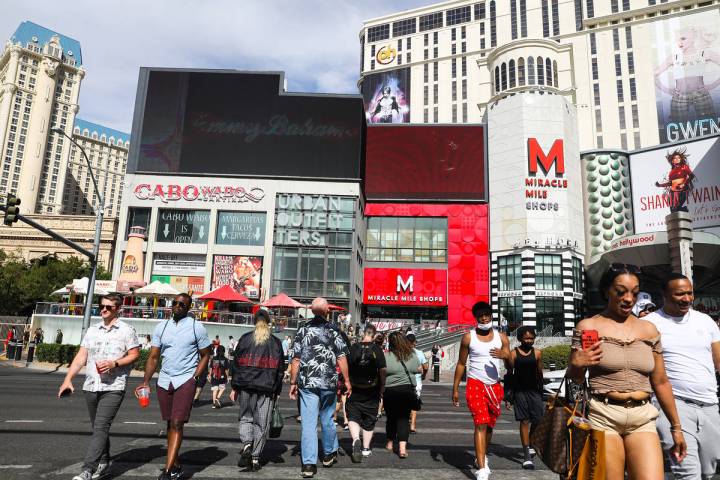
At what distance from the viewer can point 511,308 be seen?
46219 millimetres

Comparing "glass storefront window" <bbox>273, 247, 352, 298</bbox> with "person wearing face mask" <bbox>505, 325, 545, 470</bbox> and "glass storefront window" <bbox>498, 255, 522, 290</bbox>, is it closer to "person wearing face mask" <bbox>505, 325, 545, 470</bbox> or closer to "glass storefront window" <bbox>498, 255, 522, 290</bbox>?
"glass storefront window" <bbox>498, 255, 522, 290</bbox>

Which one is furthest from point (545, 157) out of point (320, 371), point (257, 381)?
point (257, 381)

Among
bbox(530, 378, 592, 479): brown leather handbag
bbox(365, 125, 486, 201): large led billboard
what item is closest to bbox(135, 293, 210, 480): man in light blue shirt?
bbox(530, 378, 592, 479): brown leather handbag

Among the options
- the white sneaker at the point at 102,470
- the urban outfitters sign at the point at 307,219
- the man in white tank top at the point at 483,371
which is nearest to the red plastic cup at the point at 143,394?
the white sneaker at the point at 102,470

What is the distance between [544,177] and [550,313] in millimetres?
12897

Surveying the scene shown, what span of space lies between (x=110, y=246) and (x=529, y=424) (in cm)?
8684

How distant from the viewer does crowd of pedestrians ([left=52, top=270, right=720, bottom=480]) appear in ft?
10.8

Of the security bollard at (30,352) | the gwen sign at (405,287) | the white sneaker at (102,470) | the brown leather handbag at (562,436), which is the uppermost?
the gwen sign at (405,287)

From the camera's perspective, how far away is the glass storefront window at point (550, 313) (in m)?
44.3

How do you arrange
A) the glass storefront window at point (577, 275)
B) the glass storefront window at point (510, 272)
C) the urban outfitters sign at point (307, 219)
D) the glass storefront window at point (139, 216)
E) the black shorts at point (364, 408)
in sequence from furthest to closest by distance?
the glass storefront window at point (139, 216) → the urban outfitters sign at point (307, 219) → the glass storefront window at point (510, 272) → the glass storefront window at point (577, 275) → the black shorts at point (364, 408)

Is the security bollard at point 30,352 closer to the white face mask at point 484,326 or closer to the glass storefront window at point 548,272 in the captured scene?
the white face mask at point 484,326

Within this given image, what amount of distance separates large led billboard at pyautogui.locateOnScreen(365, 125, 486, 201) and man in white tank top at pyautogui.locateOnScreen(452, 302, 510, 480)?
46.1 metres

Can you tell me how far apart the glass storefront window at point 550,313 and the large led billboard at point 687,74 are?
37.5m

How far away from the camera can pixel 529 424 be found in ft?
24.5
